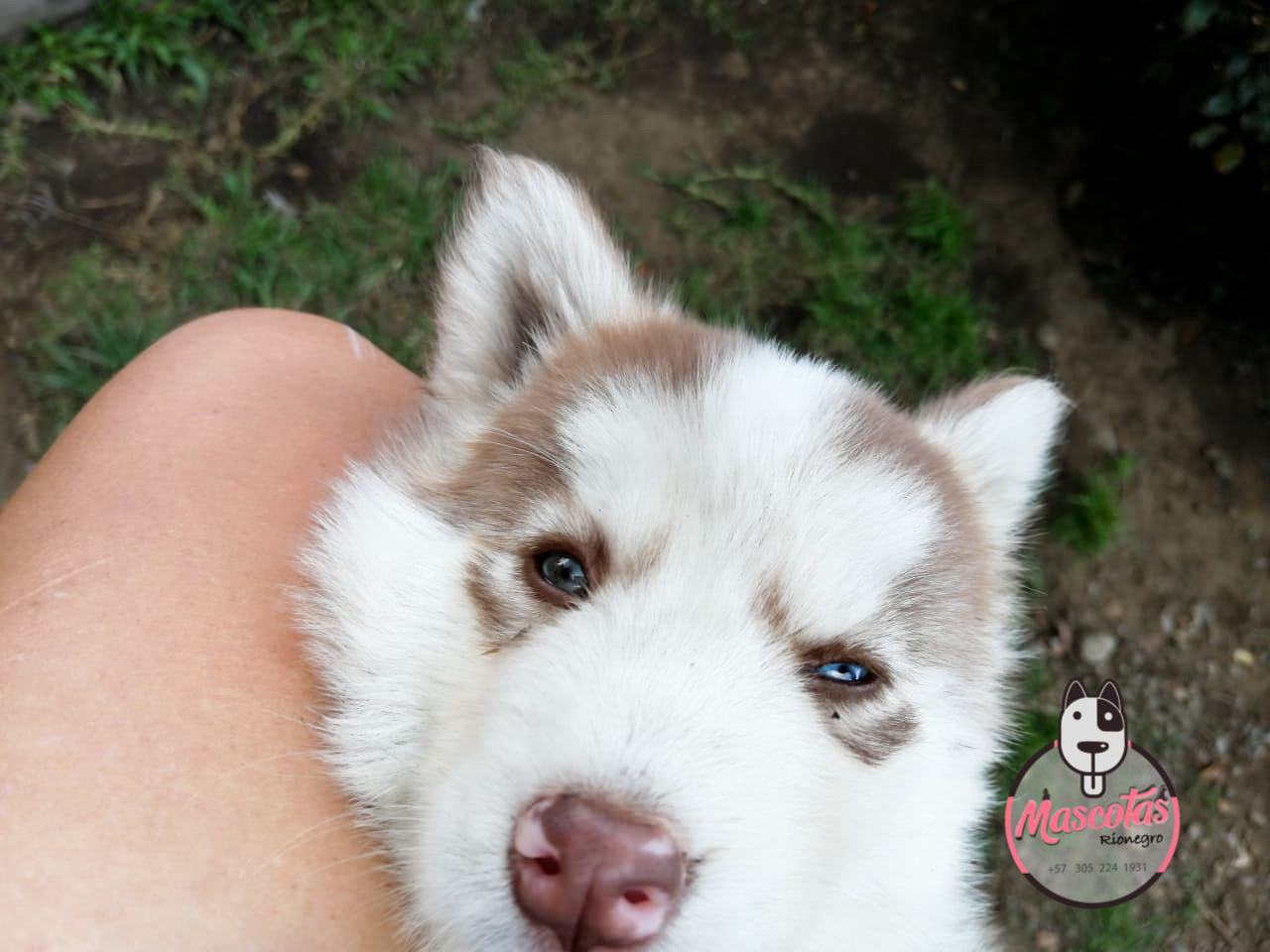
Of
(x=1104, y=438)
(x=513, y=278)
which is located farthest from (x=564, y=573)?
(x=1104, y=438)

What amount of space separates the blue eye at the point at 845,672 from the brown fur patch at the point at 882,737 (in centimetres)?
9

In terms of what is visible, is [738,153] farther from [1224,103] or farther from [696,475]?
[696,475]

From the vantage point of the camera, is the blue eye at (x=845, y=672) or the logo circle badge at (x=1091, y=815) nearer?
the blue eye at (x=845, y=672)

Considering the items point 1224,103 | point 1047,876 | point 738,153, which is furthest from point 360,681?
point 1224,103

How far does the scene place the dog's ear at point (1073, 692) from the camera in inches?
151

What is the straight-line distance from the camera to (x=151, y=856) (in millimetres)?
1731

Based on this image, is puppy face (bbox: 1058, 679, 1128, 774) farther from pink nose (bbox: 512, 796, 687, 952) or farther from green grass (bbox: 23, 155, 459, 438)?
green grass (bbox: 23, 155, 459, 438)

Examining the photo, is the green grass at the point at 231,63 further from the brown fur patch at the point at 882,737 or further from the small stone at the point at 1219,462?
the small stone at the point at 1219,462

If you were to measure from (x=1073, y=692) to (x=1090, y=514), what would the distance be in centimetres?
81

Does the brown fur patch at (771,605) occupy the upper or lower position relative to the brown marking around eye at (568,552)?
upper

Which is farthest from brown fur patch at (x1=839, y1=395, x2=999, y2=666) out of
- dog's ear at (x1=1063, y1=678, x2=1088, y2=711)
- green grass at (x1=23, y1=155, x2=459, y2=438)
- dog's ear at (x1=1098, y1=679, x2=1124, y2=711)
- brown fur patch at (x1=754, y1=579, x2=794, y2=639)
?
green grass at (x1=23, y1=155, x2=459, y2=438)

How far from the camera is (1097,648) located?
13.6 ft

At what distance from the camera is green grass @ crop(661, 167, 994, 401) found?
4.61 metres

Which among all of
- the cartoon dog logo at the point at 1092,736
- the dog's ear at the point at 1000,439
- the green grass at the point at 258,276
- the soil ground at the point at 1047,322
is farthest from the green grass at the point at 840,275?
the dog's ear at the point at 1000,439
